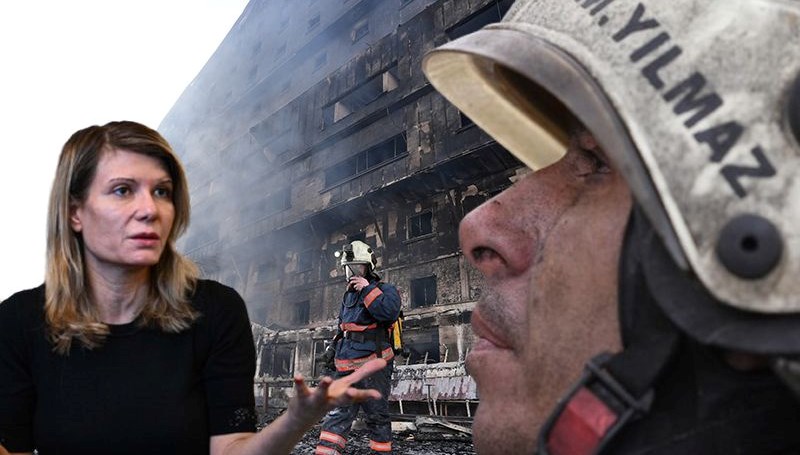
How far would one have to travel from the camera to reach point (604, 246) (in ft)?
2.22

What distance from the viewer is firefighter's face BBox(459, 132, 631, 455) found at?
674 millimetres

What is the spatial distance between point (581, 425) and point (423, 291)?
56.1 feet

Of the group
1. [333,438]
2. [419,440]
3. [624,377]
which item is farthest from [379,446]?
[624,377]

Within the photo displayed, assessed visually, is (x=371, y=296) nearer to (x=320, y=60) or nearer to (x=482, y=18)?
(x=482, y=18)

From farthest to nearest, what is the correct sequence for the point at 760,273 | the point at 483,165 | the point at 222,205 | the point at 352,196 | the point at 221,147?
the point at 221,147
the point at 222,205
the point at 352,196
the point at 483,165
the point at 760,273

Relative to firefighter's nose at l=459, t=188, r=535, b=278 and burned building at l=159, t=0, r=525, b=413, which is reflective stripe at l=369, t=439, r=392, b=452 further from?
firefighter's nose at l=459, t=188, r=535, b=278

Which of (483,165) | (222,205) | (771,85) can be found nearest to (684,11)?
(771,85)

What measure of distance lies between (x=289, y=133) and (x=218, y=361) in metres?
25.2

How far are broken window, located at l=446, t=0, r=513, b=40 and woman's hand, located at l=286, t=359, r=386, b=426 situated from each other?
17.6 meters

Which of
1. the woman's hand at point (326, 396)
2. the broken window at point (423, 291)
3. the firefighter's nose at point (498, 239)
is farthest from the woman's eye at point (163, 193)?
the broken window at point (423, 291)

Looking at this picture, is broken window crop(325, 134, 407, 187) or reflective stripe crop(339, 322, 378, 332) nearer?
reflective stripe crop(339, 322, 378, 332)

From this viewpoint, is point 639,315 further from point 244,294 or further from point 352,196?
point 244,294

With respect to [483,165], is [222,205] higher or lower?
higher

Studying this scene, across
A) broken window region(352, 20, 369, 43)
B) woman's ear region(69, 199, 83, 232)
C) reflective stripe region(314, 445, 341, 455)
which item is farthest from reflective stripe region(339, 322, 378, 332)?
broken window region(352, 20, 369, 43)
